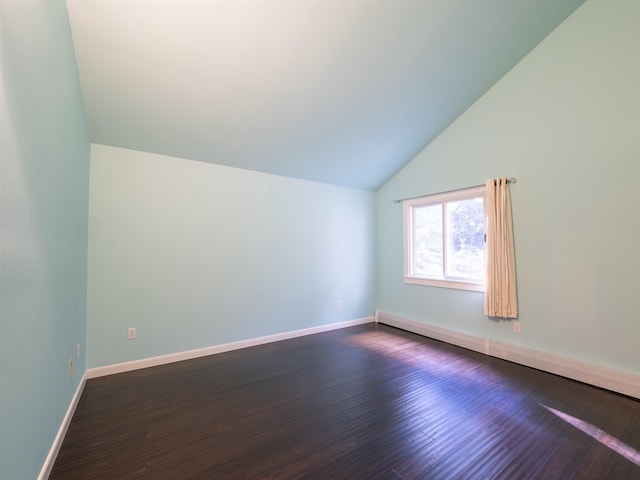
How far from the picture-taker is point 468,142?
362cm

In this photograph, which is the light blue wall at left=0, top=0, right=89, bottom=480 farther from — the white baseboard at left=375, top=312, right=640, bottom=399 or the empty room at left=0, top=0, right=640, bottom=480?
the white baseboard at left=375, top=312, right=640, bottom=399

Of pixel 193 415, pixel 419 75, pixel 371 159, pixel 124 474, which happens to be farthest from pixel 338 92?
pixel 124 474

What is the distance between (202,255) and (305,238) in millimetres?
1456

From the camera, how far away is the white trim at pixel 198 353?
2748 millimetres

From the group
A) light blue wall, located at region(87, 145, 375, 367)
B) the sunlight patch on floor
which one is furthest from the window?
the sunlight patch on floor

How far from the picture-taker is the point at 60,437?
1.75m

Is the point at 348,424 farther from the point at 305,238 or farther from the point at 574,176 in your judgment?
the point at 574,176

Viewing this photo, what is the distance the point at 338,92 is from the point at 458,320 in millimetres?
3179

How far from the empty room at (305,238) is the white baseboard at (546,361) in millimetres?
25

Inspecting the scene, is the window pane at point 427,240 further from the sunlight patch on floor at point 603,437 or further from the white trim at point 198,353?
the sunlight patch on floor at point 603,437

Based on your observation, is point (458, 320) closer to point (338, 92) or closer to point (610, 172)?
point (610, 172)

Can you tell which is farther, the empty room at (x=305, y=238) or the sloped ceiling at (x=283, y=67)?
the sloped ceiling at (x=283, y=67)

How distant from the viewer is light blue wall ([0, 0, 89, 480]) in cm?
105

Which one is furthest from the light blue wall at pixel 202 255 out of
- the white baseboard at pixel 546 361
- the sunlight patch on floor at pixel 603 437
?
the sunlight patch on floor at pixel 603 437
